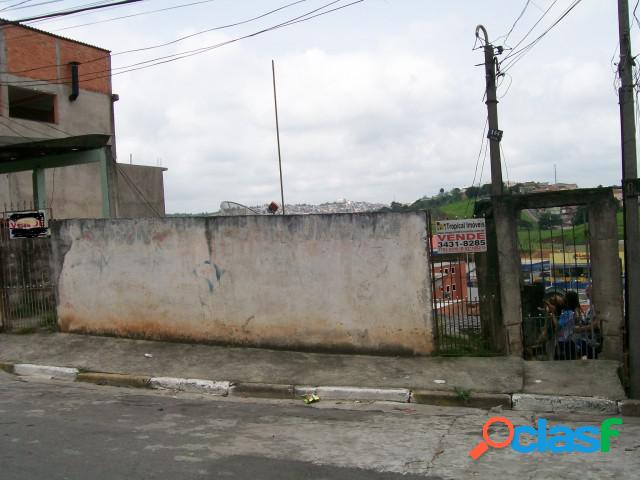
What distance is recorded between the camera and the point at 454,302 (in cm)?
812

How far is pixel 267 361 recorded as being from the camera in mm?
8234

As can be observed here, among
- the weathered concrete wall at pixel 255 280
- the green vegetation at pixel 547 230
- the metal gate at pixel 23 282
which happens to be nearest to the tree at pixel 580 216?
the green vegetation at pixel 547 230

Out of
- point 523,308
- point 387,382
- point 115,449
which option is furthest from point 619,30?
point 115,449

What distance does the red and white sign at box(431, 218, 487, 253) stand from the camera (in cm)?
795

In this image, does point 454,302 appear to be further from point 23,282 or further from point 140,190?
point 140,190

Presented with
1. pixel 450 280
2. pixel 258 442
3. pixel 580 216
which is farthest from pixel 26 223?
pixel 580 216

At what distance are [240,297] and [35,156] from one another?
7169 millimetres

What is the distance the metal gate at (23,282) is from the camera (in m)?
10.3

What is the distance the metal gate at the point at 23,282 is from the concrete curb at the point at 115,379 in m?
2.67

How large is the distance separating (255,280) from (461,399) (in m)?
3.55

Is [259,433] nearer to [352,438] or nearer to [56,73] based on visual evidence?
[352,438]

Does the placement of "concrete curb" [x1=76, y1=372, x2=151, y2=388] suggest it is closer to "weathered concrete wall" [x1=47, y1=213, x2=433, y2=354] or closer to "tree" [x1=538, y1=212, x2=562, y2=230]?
"weathered concrete wall" [x1=47, y1=213, x2=433, y2=354]

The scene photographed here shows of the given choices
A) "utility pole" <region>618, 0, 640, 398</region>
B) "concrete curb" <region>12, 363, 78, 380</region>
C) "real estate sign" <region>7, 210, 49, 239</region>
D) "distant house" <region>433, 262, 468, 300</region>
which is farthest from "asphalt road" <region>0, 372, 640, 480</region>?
"real estate sign" <region>7, 210, 49, 239</region>

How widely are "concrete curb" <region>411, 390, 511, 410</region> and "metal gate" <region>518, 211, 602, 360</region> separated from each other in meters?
1.43
